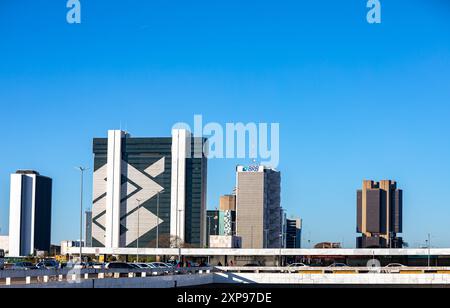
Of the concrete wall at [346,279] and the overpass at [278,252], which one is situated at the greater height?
the concrete wall at [346,279]

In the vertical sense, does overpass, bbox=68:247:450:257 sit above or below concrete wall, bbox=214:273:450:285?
below

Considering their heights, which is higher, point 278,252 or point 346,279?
point 346,279

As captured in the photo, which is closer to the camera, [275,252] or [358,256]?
[275,252]

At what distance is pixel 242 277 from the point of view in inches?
2835

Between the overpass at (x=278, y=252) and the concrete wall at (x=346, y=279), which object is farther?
the overpass at (x=278, y=252)

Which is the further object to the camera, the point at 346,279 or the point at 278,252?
the point at 278,252

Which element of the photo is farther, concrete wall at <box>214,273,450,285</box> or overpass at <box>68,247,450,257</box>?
overpass at <box>68,247,450,257</box>

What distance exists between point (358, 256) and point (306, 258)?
1113cm
